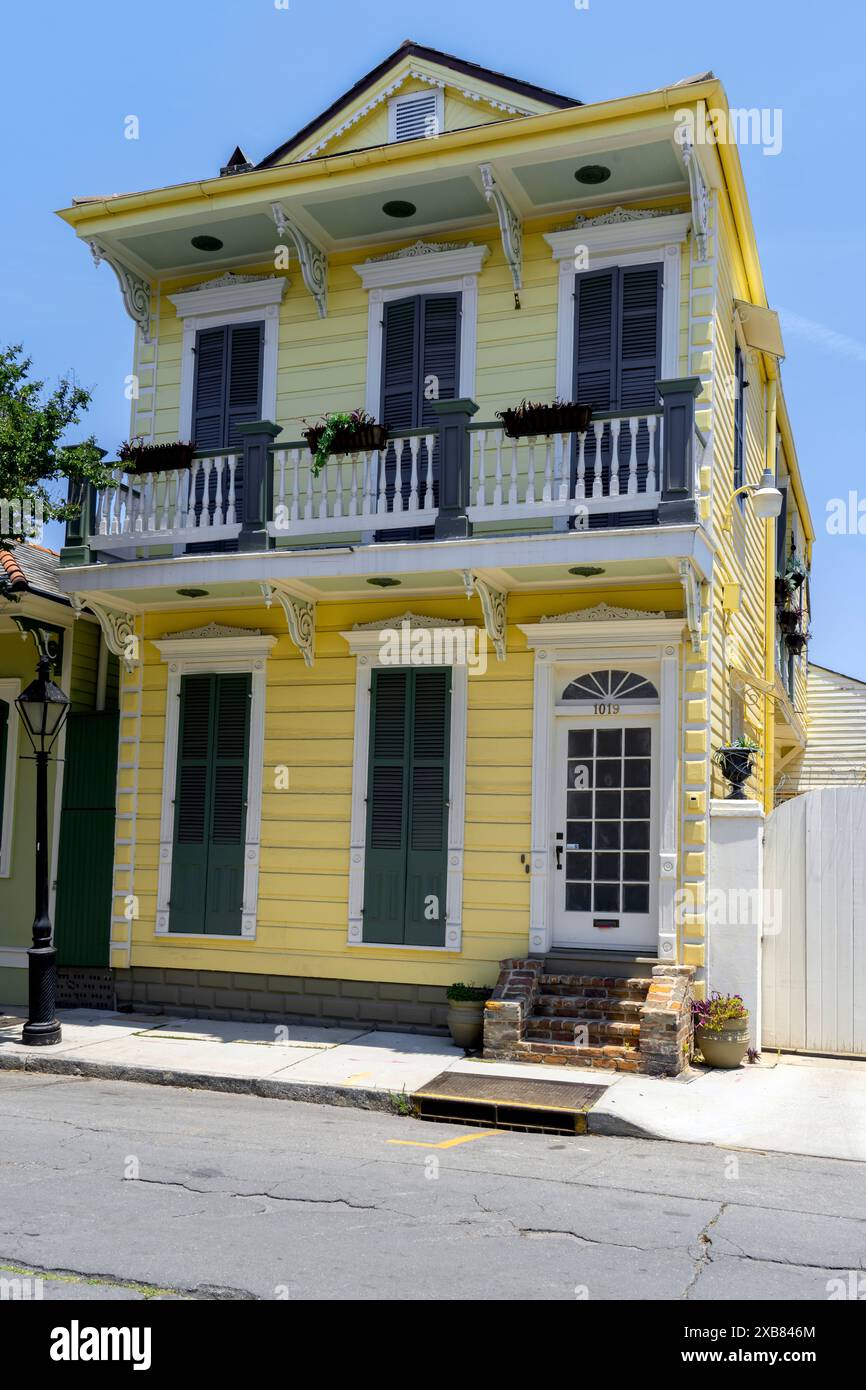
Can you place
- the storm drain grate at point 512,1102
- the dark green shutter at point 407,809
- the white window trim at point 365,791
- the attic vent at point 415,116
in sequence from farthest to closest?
the attic vent at point 415,116, the dark green shutter at point 407,809, the white window trim at point 365,791, the storm drain grate at point 512,1102

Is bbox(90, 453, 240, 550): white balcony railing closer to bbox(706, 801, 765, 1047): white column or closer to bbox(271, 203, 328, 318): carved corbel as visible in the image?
bbox(271, 203, 328, 318): carved corbel

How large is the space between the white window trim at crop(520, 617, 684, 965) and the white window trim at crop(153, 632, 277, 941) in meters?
2.83

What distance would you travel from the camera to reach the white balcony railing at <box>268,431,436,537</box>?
437 inches

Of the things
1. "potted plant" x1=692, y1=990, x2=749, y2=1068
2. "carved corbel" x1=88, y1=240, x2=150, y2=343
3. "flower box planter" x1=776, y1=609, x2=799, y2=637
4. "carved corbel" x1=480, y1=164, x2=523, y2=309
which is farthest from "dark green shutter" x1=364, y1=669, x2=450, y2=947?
"flower box planter" x1=776, y1=609, x2=799, y2=637

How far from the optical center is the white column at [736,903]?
10.4m

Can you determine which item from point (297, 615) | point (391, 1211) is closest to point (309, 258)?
point (297, 615)

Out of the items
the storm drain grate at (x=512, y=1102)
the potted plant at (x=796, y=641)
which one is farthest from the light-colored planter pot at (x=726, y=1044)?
the potted plant at (x=796, y=641)

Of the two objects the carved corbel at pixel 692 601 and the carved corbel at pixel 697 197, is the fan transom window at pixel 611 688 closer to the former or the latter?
the carved corbel at pixel 692 601

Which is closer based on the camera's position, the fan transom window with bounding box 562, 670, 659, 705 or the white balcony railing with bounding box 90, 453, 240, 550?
the fan transom window with bounding box 562, 670, 659, 705

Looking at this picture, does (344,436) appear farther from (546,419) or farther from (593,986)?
(593,986)

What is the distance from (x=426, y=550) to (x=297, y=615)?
66.7 inches

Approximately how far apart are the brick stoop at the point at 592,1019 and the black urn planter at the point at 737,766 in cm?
172

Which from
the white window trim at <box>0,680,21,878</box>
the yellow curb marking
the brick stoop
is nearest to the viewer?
the yellow curb marking
